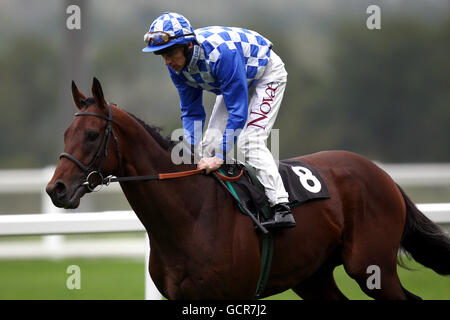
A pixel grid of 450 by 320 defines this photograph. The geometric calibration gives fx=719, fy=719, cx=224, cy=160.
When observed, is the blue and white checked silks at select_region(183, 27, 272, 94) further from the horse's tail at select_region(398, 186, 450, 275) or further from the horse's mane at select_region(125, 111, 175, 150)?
the horse's tail at select_region(398, 186, 450, 275)

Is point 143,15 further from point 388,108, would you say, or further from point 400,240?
point 400,240

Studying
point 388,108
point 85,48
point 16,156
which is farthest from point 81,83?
point 388,108

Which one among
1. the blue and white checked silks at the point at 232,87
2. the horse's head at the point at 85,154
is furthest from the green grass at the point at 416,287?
the horse's head at the point at 85,154

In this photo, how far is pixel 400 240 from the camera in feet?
15.0

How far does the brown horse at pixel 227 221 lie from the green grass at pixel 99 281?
5.46 ft

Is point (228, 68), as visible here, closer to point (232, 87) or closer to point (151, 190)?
point (232, 87)

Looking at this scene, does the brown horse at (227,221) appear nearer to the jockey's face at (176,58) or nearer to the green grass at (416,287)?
the jockey's face at (176,58)

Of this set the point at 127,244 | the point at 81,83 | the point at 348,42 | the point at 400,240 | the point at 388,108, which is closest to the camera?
the point at 400,240

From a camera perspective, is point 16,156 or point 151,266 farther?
point 16,156

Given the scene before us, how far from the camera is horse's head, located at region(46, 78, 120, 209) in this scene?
355 centimetres

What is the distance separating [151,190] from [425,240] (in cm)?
193

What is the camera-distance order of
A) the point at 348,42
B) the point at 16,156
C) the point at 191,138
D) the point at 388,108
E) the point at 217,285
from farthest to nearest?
the point at 348,42 < the point at 388,108 < the point at 16,156 < the point at 191,138 < the point at 217,285

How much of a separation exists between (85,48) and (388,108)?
49.7ft

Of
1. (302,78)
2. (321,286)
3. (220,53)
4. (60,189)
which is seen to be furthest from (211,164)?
(302,78)
